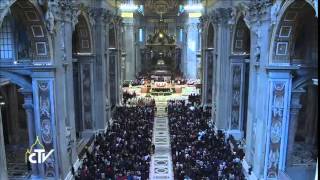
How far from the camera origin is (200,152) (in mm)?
18844

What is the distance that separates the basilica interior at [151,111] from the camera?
1402cm

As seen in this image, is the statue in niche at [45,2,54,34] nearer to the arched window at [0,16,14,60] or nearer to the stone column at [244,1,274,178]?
the arched window at [0,16,14,60]

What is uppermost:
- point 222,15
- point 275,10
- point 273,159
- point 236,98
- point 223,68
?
point 222,15

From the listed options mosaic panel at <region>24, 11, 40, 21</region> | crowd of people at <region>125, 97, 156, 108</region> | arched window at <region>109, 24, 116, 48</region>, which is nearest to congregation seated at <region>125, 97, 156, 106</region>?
crowd of people at <region>125, 97, 156, 108</region>

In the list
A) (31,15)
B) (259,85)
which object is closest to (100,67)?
(31,15)

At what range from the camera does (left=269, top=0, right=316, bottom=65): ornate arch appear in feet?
40.6

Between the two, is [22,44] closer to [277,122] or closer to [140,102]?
[277,122]

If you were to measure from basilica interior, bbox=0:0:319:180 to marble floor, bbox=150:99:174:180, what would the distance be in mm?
69

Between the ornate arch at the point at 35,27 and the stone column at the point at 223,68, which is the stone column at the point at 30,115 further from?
the stone column at the point at 223,68

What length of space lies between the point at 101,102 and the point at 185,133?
19.4ft

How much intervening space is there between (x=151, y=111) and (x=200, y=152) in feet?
35.4

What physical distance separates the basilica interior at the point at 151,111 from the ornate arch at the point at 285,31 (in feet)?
0.13

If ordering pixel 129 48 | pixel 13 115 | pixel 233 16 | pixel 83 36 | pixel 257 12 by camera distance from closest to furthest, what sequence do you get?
pixel 257 12
pixel 233 16
pixel 83 36
pixel 13 115
pixel 129 48

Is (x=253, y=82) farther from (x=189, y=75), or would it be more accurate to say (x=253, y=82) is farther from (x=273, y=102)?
(x=189, y=75)
